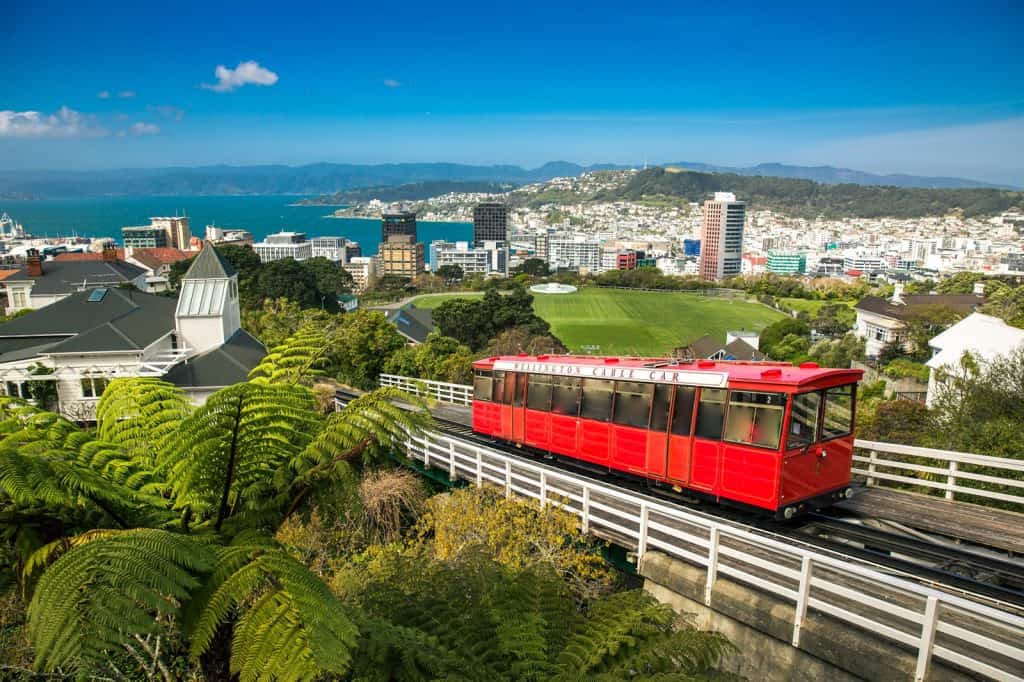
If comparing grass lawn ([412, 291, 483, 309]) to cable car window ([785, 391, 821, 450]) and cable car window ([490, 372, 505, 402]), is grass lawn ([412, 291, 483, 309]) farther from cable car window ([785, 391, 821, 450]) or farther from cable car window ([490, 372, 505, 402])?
cable car window ([785, 391, 821, 450])

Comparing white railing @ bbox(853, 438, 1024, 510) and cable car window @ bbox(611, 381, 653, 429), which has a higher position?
cable car window @ bbox(611, 381, 653, 429)

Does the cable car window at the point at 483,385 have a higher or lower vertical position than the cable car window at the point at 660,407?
lower

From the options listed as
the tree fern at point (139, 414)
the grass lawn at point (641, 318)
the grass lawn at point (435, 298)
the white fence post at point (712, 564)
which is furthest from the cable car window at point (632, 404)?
the grass lawn at point (435, 298)

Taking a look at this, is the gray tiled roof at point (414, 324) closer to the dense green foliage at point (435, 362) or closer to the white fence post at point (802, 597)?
the dense green foliage at point (435, 362)

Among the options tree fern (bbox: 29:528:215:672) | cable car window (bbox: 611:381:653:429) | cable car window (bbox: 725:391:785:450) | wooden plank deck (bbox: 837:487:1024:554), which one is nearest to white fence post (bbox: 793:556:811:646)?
cable car window (bbox: 725:391:785:450)

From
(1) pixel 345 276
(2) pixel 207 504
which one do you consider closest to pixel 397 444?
(2) pixel 207 504

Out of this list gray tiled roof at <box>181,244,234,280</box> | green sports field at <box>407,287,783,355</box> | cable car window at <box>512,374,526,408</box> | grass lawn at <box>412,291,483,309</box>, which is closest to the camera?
cable car window at <box>512,374,526,408</box>

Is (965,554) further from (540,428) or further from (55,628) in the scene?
(55,628)
